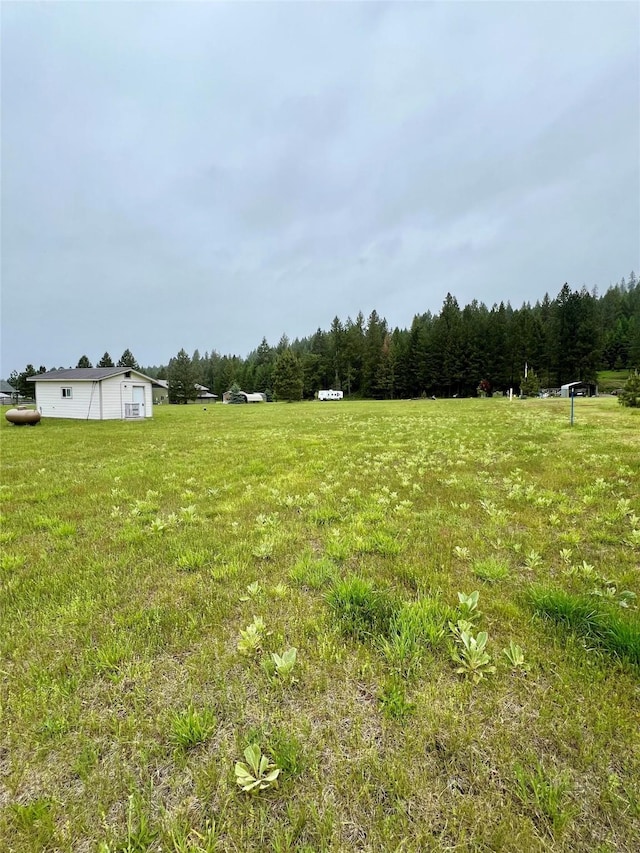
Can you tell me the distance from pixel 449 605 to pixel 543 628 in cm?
63

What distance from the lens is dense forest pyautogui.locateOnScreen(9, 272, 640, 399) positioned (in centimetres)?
5541

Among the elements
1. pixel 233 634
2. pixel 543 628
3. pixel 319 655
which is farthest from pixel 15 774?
pixel 543 628

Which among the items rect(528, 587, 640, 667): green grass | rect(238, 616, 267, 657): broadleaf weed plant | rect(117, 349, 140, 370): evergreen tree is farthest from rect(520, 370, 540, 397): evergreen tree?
rect(117, 349, 140, 370): evergreen tree

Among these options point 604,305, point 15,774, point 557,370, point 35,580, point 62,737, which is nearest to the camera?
point 15,774

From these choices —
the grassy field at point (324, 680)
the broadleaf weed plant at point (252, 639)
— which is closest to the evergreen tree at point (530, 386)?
the grassy field at point (324, 680)

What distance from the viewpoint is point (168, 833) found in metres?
1.46

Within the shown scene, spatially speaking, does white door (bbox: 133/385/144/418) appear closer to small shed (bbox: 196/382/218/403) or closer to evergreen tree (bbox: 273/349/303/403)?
evergreen tree (bbox: 273/349/303/403)

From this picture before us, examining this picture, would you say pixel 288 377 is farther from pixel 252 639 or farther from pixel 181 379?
pixel 252 639

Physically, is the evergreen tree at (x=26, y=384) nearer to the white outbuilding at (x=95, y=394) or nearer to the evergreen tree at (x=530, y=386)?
the white outbuilding at (x=95, y=394)

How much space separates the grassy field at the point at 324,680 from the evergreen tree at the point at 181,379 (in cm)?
6560

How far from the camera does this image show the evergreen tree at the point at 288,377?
57906 mm

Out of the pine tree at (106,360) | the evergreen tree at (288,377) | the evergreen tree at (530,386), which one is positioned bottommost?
the evergreen tree at (530,386)

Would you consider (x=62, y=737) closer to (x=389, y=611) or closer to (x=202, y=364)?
(x=389, y=611)

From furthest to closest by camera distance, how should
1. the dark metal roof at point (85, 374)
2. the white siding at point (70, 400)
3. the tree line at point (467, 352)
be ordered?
the tree line at point (467, 352), the white siding at point (70, 400), the dark metal roof at point (85, 374)
